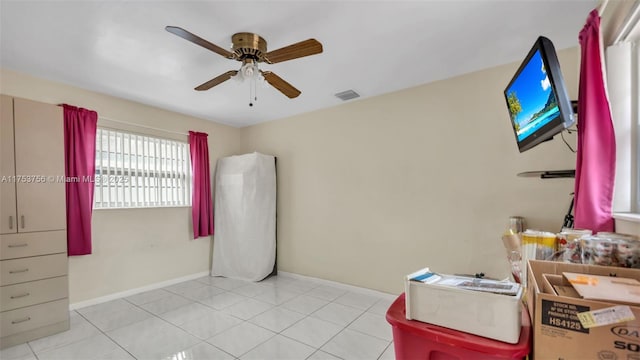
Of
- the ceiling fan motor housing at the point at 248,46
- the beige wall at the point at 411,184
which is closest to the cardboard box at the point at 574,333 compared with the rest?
the beige wall at the point at 411,184

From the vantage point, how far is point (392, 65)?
2.72m

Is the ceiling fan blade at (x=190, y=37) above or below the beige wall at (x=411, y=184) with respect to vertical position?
above

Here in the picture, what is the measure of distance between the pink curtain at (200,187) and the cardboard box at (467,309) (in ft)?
13.0

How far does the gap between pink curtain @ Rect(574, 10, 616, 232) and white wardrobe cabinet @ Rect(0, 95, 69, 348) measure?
4.22 m

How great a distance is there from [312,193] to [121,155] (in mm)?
2611

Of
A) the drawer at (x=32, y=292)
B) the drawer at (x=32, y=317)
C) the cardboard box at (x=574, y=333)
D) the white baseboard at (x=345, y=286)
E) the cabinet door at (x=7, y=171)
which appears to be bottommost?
the white baseboard at (x=345, y=286)

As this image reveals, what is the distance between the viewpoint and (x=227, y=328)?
2.67 metres

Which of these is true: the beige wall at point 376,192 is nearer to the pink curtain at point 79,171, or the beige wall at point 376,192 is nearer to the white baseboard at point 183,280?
the white baseboard at point 183,280

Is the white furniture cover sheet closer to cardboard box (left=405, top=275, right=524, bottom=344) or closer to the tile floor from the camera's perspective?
the tile floor

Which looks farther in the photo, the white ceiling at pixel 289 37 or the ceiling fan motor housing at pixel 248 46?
the ceiling fan motor housing at pixel 248 46

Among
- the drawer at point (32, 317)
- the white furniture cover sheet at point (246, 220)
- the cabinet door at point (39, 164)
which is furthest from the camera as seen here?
the white furniture cover sheet at point (246, 220)

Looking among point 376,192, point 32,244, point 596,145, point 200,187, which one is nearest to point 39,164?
point 32,244

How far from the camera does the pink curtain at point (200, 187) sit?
4270 mm

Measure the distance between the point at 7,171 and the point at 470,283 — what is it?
364 centimetres
